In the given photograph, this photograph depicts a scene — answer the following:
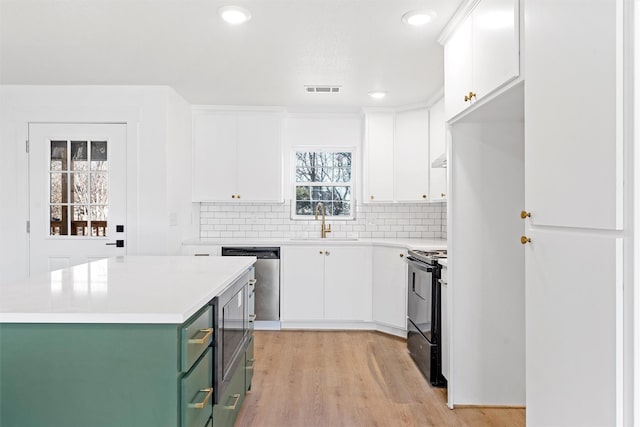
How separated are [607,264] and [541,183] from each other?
44 centimetres

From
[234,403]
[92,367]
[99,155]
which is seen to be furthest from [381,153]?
[92,367]

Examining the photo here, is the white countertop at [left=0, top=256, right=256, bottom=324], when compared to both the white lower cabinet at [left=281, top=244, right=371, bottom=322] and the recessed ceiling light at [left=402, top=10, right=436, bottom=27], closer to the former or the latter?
the recessed ceiling light at [left=402, top=10, right=436, bottom=27]

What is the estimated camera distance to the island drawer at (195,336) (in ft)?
4.42

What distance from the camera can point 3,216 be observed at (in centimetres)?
379

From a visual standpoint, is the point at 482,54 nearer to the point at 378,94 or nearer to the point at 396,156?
the point at 378,94

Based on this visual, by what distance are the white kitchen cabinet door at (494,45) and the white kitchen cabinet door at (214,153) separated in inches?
116

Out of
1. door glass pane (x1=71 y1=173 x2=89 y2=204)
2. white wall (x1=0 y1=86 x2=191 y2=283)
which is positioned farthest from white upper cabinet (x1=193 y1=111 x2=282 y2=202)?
door glass pane (x1=71 y1=173 x2=89 y2=204)

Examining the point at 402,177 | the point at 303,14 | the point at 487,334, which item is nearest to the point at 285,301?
the point at 402,177

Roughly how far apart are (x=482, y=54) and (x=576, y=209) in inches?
43.9

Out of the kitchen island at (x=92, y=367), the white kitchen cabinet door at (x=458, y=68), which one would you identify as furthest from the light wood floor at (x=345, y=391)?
the white kitchen cabinet door at (x=458, y=68)

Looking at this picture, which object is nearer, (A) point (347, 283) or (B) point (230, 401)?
(B) point (230, 401)

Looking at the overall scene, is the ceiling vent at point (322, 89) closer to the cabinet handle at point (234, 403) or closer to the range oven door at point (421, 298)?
the range oven door at point (421, 298)

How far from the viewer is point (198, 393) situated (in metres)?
1.48

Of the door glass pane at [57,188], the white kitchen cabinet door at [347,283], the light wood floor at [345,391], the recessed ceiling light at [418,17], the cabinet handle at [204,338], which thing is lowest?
the light wood floor at [345,391]
